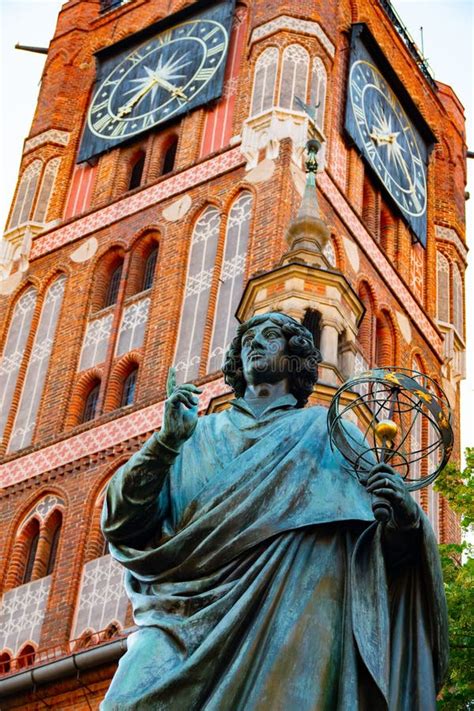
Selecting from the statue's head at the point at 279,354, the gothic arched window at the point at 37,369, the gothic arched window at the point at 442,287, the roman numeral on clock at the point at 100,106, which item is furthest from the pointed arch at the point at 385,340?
the statue's head at the point at 279,354

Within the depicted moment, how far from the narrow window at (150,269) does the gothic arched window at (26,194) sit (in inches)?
112

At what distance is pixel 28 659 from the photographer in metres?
18.1

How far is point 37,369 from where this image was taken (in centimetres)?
2216

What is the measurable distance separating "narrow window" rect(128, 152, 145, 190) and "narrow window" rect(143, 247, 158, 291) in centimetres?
167

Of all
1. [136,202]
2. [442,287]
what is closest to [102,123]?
[136,202]

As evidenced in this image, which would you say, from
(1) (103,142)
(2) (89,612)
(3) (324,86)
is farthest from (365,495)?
(1) (103,142)

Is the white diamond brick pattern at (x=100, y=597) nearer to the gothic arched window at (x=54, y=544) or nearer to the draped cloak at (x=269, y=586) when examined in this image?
the gothic arched window at (x=54, y=544)

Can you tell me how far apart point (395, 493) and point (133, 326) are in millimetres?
18205

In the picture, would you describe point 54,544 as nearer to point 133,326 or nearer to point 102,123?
point 133,326

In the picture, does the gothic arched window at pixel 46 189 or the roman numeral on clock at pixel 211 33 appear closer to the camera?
the gothic arched window at pixel 46 189

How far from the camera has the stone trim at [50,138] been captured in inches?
1016

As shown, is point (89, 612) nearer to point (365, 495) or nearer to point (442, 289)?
point (442, 289)

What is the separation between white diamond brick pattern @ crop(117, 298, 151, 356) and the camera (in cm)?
2104

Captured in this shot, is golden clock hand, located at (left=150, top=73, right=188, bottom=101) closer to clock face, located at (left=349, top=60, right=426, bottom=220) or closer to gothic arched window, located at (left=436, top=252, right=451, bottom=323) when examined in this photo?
clock face, located at (left=349, top=60, right=426, bottom=220)
